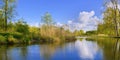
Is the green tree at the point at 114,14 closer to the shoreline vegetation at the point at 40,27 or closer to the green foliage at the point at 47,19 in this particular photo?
the shoreline vegetation at the point at 40,27

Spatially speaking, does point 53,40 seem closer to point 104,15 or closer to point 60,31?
point 60,31

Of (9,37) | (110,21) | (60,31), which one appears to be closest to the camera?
(9,37)

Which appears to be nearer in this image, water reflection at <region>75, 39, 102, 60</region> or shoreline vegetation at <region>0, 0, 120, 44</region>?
water reflection at <region>75, 39, 102, 60</region>

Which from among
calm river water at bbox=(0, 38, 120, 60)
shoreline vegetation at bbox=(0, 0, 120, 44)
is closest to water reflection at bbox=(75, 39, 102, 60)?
calm river water at bbox=(0, 38, 120, 60)

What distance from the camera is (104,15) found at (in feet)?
149

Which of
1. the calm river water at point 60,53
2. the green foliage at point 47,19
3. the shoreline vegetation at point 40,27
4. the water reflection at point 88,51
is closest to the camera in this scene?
the calm river water at point 60,53

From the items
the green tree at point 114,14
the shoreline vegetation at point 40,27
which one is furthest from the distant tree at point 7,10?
the green tree at point 114,14

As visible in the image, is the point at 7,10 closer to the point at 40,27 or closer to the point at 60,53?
the point at 40,27

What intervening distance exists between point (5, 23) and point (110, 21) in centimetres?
2092

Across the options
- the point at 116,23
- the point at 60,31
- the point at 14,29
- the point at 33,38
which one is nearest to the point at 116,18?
the point at 116,23

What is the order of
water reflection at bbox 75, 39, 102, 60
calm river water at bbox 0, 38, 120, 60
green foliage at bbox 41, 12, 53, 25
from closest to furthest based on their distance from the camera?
1. calm river water at bbox 0, 38, 120, 60
2. water reflection at bbox 75, 39, 102, 60
3. green foliage at bbox 41, 12, 53, 25

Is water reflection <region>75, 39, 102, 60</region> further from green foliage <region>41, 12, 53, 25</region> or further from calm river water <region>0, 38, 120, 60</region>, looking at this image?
green foliage <region>41, 12, 53, 25</region>

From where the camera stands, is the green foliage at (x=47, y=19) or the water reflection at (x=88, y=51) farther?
the green foliage at (x=47, y=19)


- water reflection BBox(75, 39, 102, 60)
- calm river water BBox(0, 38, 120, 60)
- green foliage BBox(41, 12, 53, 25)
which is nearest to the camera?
calm river water BBox(0, 38, 120, 60)
